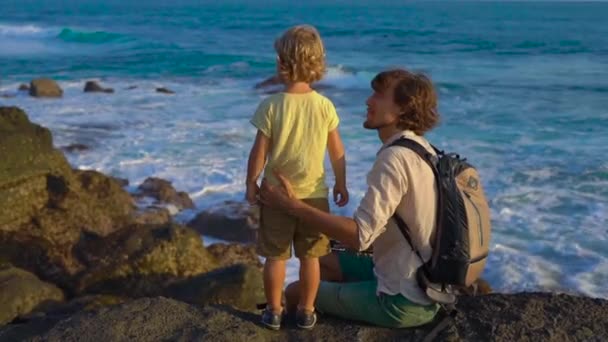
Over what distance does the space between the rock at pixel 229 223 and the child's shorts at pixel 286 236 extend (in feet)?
15.9

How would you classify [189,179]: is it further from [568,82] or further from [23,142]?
[568,82]

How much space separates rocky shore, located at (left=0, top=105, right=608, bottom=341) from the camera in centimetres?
339

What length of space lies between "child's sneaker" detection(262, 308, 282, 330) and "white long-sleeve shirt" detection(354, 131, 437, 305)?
56 centimetres

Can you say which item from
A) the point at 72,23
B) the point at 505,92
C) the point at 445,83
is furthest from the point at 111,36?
the point at 505,92

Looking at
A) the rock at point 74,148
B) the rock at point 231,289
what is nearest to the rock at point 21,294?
the rock at point 231,289

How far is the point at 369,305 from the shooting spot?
11.2ft

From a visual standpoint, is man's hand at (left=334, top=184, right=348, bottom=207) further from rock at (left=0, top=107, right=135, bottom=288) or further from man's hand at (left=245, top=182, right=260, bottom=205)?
rock at (left=0, top=107, right=135, bottom=288)

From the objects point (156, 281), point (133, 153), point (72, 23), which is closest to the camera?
point (156, 281)

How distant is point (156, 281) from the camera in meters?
5.41

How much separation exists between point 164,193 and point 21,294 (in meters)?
4.91

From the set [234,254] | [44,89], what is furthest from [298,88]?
[44,89]

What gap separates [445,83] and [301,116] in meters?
20.2

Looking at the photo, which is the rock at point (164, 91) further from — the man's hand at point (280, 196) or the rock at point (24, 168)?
the man's hand at point (280, 196)

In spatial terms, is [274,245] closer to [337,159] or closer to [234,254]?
[337,159]
